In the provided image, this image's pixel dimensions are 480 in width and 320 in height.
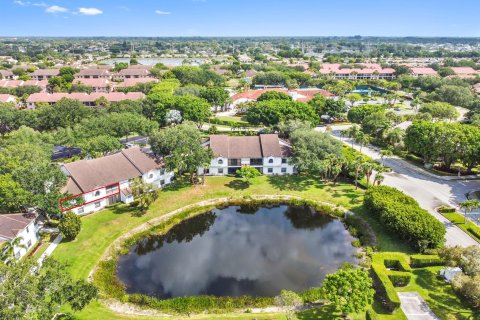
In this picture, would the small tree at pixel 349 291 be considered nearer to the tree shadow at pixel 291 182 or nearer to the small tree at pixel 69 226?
the tree shadow at pixel 291 182

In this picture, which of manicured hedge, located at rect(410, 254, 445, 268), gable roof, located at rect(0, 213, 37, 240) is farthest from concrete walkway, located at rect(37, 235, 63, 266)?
manicured hedge, located at rect(410, 254, 445, 268)

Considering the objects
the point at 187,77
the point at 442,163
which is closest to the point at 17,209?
the point at 442,163


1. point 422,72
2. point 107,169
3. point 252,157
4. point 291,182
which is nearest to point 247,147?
point 252,157

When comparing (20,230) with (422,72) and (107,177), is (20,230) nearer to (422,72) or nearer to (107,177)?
(107,177)

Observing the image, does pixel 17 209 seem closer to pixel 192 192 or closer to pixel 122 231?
pixel 122 231

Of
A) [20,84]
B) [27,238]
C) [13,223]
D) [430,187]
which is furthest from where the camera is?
[20,84]

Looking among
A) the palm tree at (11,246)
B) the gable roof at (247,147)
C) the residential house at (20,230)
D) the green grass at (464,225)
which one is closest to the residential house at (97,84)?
the gable roof at (247,147)

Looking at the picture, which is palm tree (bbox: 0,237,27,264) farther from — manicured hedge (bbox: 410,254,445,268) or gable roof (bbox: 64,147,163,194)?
manicured hedge (bbox: 410,254,445,268)
